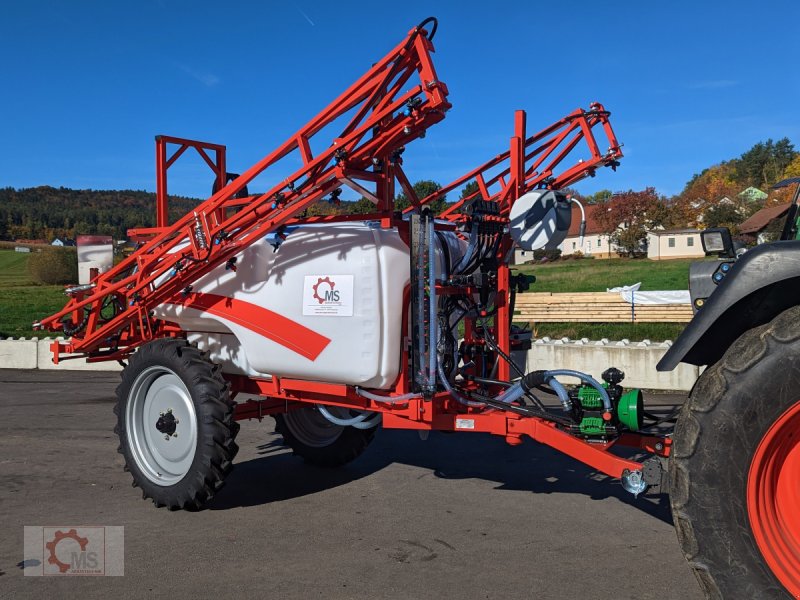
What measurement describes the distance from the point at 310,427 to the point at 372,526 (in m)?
1.98

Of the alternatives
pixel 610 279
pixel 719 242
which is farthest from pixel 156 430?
pixel 610 279

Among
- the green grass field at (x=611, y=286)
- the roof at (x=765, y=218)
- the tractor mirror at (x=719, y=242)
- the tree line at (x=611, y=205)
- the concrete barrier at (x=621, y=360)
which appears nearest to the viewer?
the tractor mirror at (x=719, y=242)

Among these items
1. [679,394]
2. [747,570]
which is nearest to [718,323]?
[747,570]

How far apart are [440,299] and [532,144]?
7.11ft

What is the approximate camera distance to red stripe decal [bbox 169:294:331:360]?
509 cm

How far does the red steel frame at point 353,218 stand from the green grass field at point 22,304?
12.6 metres

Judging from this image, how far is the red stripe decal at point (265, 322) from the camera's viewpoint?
16.7ft

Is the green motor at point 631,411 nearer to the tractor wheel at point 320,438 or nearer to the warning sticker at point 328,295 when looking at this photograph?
the warning sticker at point 328,295

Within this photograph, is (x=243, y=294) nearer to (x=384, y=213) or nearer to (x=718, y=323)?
(x=384, y=213)

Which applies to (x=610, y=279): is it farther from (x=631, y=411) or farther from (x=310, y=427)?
(x=631, y=411)

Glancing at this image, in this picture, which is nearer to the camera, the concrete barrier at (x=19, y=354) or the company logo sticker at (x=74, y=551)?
the company logo sticker at (x=74, y=551)

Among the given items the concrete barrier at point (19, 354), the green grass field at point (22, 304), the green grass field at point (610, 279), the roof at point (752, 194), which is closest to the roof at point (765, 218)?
the concrete barrier at point (19, 354)

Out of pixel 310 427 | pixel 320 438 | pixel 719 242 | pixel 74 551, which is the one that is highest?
pixel 719 242

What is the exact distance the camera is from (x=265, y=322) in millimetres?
5332
